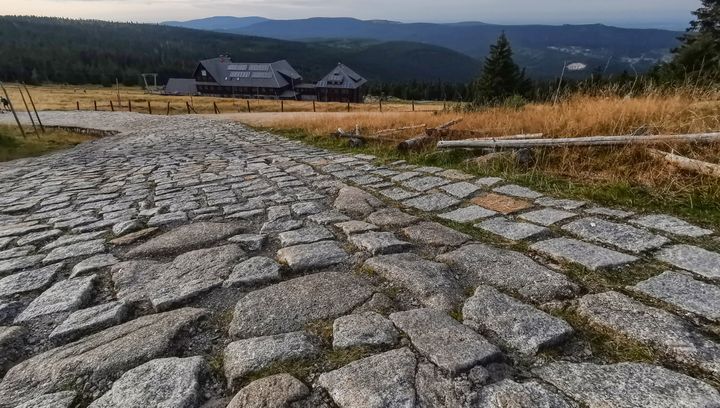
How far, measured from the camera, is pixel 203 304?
2.21 metres

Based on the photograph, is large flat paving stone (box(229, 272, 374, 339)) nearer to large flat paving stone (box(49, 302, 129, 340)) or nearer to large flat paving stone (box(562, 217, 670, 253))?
large flat paving stone (box(49, 302, 129, 340))

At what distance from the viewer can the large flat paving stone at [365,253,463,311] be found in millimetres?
2117

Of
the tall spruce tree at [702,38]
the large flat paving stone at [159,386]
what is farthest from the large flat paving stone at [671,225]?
the tall spruce tree at [702,38]

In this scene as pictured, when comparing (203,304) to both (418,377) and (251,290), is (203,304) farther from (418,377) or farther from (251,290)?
(418,377)

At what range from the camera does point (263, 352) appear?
1.72 metres

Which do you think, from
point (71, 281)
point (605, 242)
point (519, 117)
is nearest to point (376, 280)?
point (605, 242)

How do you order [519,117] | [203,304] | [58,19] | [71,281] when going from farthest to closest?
[58,19] < [519,117] < [71,281] < [203,304]

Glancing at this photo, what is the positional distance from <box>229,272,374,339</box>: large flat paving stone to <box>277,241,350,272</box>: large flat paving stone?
18 centimetres

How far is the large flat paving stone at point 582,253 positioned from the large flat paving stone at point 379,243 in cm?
85

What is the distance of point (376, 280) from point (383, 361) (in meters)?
0.76

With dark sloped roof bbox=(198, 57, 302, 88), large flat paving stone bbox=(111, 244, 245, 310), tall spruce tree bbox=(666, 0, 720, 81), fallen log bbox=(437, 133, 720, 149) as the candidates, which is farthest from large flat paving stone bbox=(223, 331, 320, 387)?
dark sloped roof bbox=(198, 57, 302, 88)

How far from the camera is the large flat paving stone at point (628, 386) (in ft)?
4.48

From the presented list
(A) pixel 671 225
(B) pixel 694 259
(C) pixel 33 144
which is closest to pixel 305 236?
(B) pixel 694 259

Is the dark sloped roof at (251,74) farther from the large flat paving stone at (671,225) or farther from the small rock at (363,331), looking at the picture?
the small rock at (363,331)
